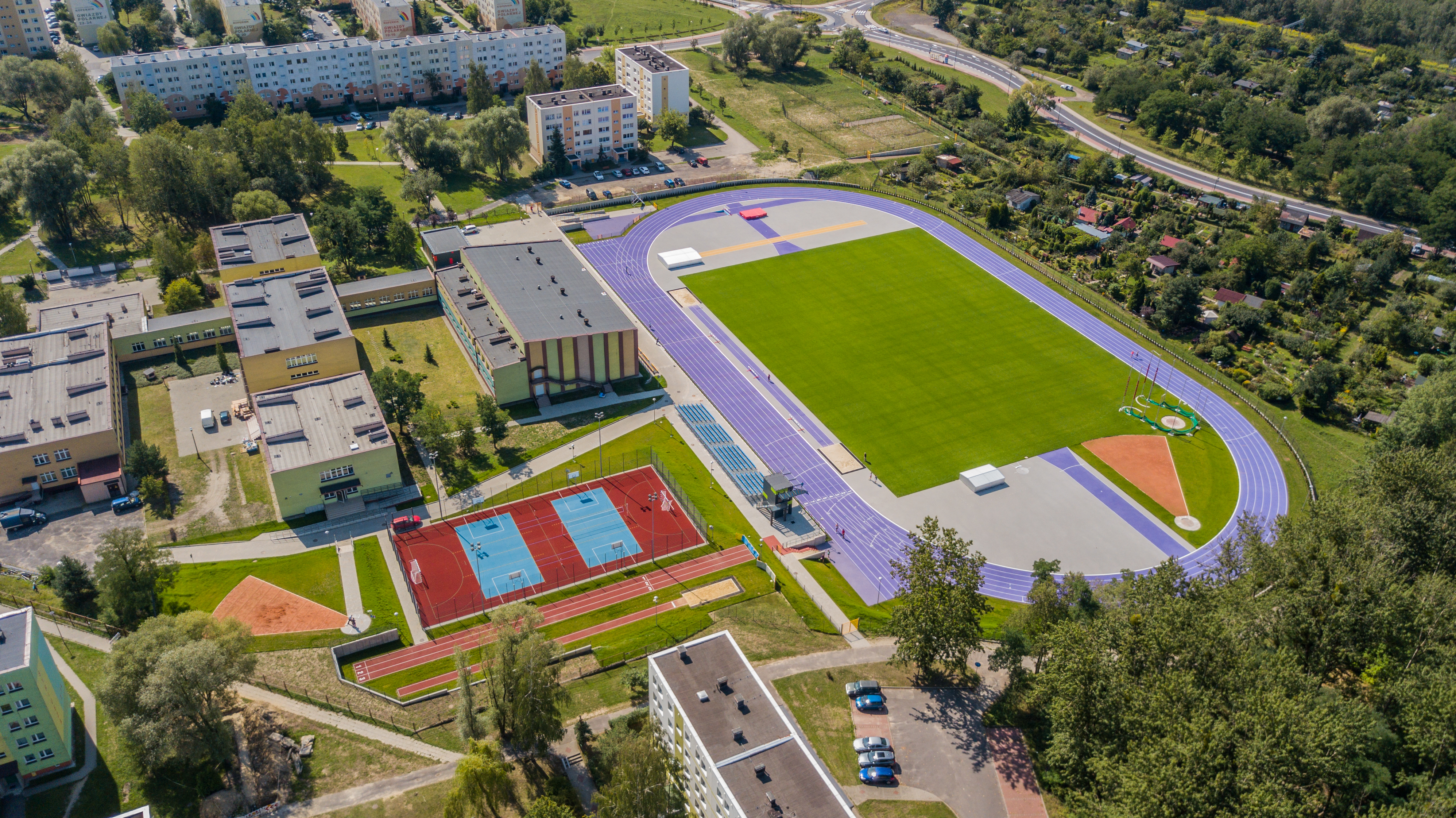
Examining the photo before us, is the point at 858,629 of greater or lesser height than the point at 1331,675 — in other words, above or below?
below

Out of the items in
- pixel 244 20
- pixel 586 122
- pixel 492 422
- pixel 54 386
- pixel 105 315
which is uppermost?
pixel 244 20

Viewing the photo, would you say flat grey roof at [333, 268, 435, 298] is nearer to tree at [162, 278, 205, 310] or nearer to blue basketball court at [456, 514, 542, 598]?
tree at [162, 278, 205, 310]

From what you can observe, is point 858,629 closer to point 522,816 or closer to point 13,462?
point 522,816

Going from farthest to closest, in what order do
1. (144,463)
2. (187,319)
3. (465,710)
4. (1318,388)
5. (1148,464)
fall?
1. (187,319)
2. (1318,388)
3. (1148,464)
4. (144,463)
5. (465,710)

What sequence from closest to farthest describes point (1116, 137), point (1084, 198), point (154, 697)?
point (154, 697), point (1084, 198), point (1116, 137)

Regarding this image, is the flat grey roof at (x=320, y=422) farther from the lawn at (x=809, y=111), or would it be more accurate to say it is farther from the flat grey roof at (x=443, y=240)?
the lawn at (x=809, y=111)

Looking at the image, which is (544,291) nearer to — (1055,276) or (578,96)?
(578,96)

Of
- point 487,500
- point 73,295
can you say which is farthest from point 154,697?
point 73,295

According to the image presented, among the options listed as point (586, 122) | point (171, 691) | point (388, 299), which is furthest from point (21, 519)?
point (586, 122)
